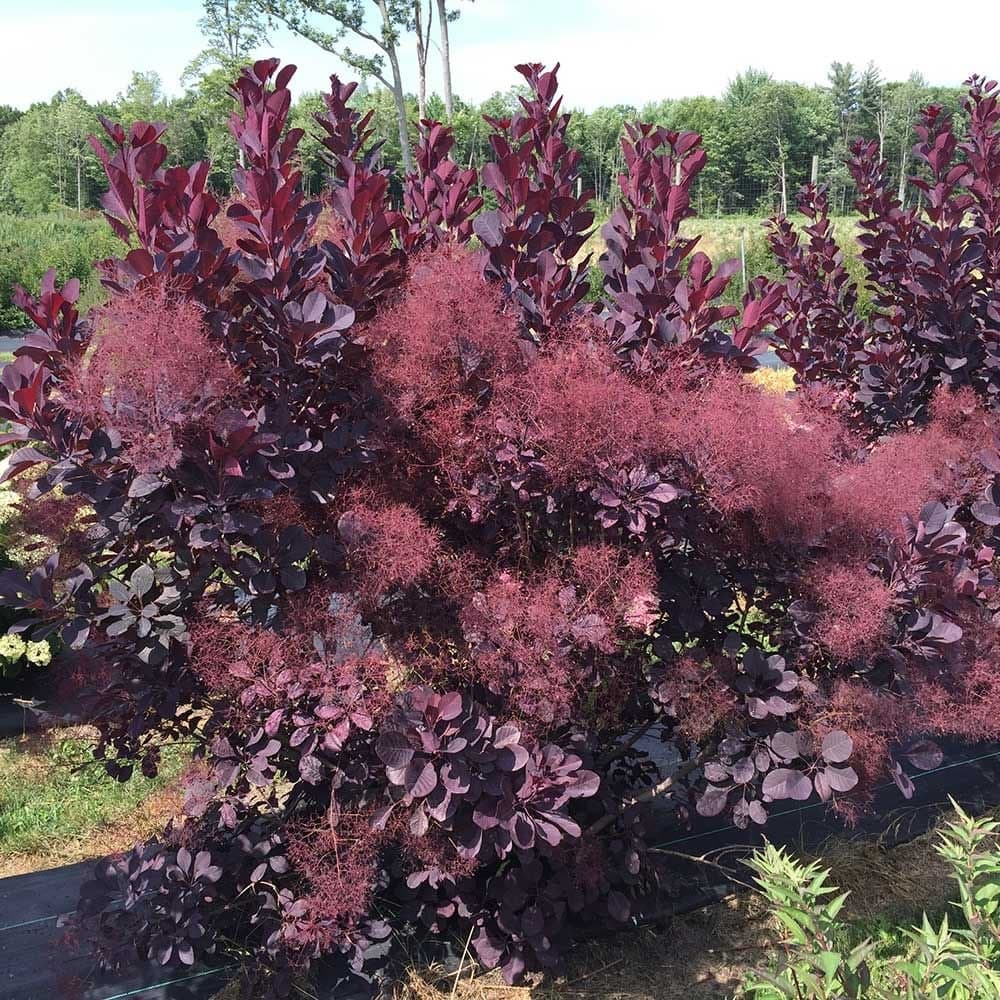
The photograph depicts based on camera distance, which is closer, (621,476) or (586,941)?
(621,476)

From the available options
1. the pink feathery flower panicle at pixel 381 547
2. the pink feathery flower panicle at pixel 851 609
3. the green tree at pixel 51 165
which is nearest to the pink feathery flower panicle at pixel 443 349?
the pink feathery flower panicle at pixel 381 547

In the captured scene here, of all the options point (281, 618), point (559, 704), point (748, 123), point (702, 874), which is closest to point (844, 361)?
point (702, 874)

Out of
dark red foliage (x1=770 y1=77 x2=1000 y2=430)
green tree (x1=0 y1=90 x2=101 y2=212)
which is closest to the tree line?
green tree (x1=0 y1=90 x2=101 y2=212)

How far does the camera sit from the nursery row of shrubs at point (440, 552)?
195 centimetres

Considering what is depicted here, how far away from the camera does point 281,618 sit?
6.82 feet

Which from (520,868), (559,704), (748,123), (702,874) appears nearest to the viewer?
(559,704)

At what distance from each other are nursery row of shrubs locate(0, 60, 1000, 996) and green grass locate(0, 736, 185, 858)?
4.71 ft

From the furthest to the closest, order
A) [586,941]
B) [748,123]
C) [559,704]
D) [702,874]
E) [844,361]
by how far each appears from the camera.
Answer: [748,123], [844,361], [702,874], [586,941], [559,704]

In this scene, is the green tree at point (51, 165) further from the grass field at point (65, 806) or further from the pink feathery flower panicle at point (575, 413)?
the pink feathery flower panicle at point (575, 413)

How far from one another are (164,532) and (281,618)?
0.33 metres

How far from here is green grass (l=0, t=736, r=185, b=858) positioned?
3.61 metres

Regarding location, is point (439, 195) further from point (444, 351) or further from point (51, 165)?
point (51, 165)

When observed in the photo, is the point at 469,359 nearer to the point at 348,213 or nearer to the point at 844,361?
the point at 348,213

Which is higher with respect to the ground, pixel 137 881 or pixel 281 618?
pixel 281 618
